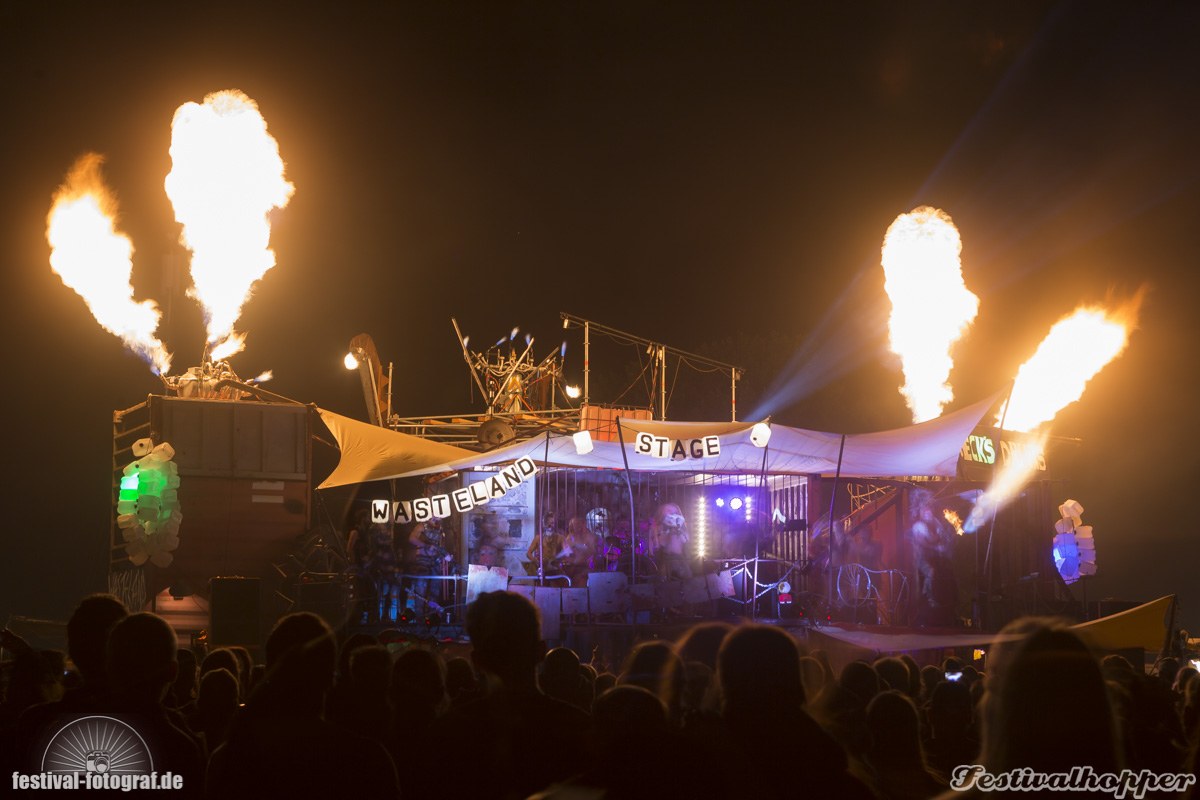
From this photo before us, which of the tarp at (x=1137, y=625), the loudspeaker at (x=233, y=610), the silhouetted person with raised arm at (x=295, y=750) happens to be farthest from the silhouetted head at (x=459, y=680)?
the tarp at (x=1137, y=625)

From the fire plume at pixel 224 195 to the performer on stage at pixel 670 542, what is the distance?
10542 mm

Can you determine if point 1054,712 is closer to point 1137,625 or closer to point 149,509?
point 1137,625

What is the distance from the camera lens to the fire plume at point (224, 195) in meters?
21.9

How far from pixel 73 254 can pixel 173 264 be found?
204 centimetres

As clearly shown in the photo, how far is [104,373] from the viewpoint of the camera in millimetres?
25781

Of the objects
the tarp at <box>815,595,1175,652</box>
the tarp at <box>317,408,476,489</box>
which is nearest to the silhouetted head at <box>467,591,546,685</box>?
the tarp at <box>815,595,1175,652</box>

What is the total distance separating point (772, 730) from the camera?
3.13 meters

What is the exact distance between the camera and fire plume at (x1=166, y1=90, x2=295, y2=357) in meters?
21.9

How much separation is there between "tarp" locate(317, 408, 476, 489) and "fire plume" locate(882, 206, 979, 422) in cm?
1249

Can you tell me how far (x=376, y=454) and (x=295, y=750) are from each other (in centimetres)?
1293

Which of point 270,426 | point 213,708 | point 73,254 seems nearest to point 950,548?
→ point 270,426

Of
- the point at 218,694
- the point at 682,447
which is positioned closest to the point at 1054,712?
the point at 218,694

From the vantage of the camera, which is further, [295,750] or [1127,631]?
[1127,631]

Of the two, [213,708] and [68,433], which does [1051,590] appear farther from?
[68,433]
